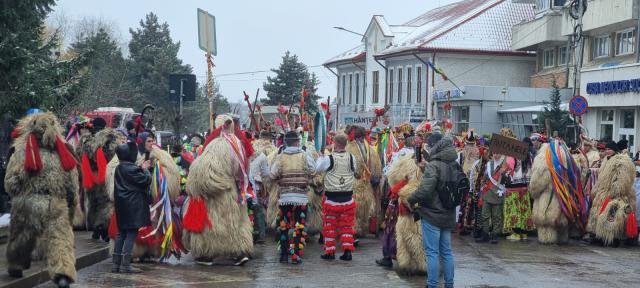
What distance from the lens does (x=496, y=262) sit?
12023 mm

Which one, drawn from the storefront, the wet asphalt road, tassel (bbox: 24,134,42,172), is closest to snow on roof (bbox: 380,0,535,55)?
the storefront

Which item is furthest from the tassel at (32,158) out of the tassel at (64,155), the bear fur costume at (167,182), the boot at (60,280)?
the bear fur costume at (167,182)

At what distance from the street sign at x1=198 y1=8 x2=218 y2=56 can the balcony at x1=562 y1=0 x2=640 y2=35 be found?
18548 mm

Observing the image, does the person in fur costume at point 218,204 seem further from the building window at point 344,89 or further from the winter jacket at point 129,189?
the building window at point 344,89

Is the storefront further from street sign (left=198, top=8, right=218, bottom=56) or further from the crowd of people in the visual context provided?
street sign (left=198, top=8, right=218, bottom=56)

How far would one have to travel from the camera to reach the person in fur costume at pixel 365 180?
13.8 m

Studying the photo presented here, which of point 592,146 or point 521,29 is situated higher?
point 521,29

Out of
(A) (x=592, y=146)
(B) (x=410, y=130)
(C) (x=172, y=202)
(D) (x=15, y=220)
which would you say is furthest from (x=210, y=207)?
(A) (x=592, y=146)

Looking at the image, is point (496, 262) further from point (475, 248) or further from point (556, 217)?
point (556, 217)

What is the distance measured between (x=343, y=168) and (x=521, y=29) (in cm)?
3331

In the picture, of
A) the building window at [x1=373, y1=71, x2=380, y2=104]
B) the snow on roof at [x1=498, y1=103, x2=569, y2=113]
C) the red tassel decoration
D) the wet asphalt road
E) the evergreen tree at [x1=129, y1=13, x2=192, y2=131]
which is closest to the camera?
the wet asphalt road

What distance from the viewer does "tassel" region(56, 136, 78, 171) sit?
9.09 meters

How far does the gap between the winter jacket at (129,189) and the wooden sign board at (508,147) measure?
565cm

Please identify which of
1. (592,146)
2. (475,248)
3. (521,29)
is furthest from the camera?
(521,29)
